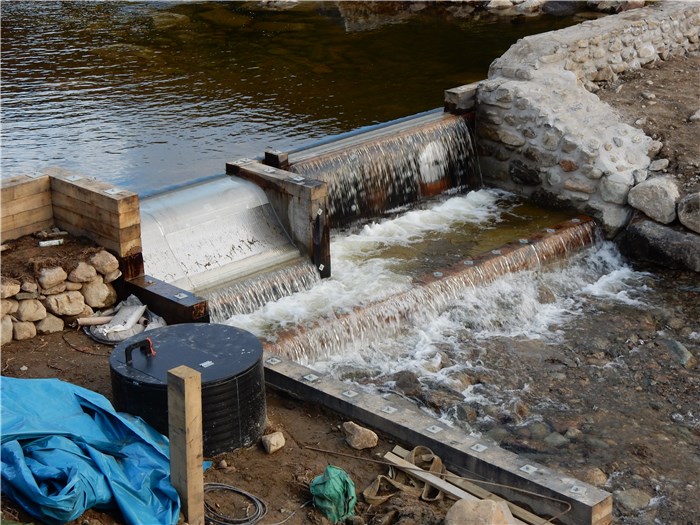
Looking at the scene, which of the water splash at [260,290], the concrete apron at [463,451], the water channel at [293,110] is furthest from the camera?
the water channel at [293,110]

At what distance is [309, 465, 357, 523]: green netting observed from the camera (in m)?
5.77

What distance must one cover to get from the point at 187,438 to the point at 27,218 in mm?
3765

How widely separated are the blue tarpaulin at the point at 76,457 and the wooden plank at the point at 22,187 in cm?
238

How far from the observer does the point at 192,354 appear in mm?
6332

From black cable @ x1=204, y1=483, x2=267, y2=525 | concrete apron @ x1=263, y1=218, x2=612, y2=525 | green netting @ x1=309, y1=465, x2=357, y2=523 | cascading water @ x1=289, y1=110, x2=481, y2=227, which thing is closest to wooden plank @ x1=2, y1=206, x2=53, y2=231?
concrete apron @ x1=263, y1=218, x2=612, y2=525

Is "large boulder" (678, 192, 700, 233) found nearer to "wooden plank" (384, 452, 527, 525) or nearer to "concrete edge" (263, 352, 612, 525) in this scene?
"concrete edge" (263, 352, 612, 525)

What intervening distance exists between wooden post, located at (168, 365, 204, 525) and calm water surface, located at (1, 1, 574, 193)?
20.3 feet

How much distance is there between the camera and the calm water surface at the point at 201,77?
1216 centimetres

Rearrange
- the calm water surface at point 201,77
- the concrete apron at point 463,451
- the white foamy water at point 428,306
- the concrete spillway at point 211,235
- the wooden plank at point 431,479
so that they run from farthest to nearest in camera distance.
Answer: the calm water surface at point 201,77
the concrete spillway at point 211,235
the white foamy water at point 428,306
the wooden plank at point 431,479
the concrete apron at point 463,451

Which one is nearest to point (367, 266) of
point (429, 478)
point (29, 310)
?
point (29, 310)

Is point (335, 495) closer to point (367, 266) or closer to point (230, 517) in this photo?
point (230, 517)

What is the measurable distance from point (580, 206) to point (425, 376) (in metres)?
3.94

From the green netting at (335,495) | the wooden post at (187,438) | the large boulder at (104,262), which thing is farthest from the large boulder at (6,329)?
the green netting at (335,495)

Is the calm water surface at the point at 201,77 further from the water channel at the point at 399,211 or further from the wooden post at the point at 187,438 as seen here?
the wooden post at the point at 187,438
